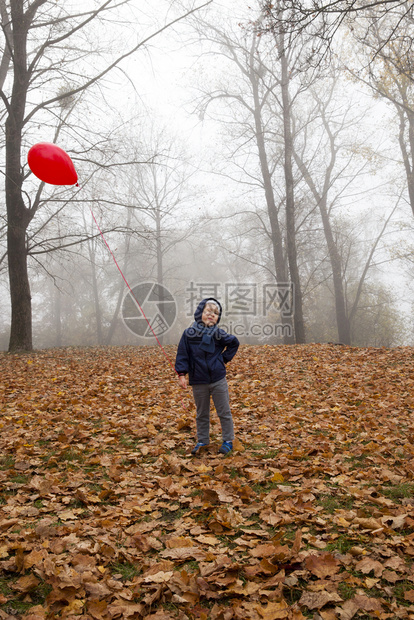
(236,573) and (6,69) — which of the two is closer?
(236,573)

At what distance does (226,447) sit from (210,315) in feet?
4.60

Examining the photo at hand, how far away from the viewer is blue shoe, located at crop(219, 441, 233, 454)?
174 inches

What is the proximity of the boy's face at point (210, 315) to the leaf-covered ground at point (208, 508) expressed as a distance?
1349mm

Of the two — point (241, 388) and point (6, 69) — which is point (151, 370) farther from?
point (6, 69)

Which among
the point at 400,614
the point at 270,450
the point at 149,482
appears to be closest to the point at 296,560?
the point at 400,614

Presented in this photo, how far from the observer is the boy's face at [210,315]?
4680 mm

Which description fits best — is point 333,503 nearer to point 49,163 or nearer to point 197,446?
point 197,446

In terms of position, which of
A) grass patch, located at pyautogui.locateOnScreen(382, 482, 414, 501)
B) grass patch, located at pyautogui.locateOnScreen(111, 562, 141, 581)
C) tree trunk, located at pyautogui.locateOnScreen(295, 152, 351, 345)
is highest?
tree trunk, located at pyautogui.locateOnScreen(295, 152, 351, 345)

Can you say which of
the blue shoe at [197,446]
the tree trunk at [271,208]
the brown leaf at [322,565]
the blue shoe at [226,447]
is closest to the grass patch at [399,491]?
the brown leaf at [322,565]

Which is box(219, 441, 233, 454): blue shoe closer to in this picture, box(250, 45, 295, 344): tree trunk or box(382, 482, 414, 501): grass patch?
box(382, 482, 414, 501): grass patch

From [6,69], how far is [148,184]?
10.8 metres

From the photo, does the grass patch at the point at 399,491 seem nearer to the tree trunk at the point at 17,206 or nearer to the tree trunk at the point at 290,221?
the tree trunk at the point at 17,206

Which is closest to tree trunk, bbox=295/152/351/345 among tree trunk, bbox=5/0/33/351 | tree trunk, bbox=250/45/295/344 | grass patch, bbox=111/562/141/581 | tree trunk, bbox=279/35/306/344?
tree trunk, bbox=250/45/295/344

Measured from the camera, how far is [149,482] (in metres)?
3.73
